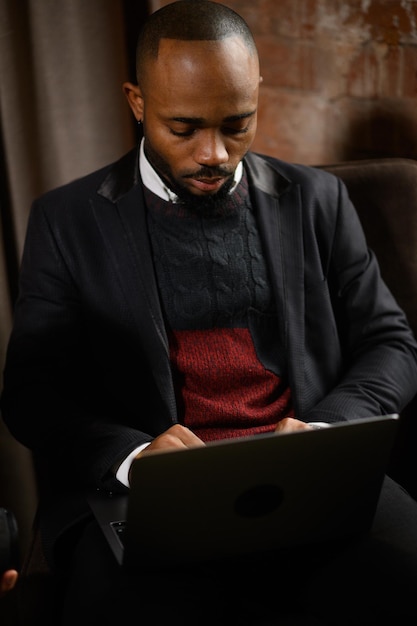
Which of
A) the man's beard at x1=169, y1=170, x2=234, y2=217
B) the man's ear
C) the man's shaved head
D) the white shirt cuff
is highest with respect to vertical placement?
the man's shaved head

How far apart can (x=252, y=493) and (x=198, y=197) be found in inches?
21.0

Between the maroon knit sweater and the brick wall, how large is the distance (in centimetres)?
55

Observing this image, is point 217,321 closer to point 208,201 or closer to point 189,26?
point 208,201

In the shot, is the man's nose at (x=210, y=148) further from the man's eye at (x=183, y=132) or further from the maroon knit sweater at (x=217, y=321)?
the maroon knit sweater at (x=217, y=321)

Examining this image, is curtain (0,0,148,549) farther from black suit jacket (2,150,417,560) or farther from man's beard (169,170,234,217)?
man's beard (169,170,234,217)

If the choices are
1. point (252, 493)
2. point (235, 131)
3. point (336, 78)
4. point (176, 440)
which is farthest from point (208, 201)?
point (336, 78)

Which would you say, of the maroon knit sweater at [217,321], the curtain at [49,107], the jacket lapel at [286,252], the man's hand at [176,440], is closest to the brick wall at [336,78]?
the curtain at [49,107]

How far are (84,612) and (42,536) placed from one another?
0.19 m

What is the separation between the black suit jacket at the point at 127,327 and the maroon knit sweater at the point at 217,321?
1.3 inches

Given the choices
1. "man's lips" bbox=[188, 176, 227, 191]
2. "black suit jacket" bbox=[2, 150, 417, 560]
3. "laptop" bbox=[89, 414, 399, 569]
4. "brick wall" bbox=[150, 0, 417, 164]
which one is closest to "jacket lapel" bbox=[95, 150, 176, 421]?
"black suit jacket" bbox=[2, 150, 417, 560]

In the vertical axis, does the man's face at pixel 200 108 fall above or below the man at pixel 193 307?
above

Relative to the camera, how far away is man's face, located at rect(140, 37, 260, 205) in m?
1.21

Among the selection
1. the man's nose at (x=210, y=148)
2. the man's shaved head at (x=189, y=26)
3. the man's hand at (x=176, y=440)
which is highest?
the man's shaved head at (x=189, y=26)

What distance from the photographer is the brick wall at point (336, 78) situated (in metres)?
1.80
